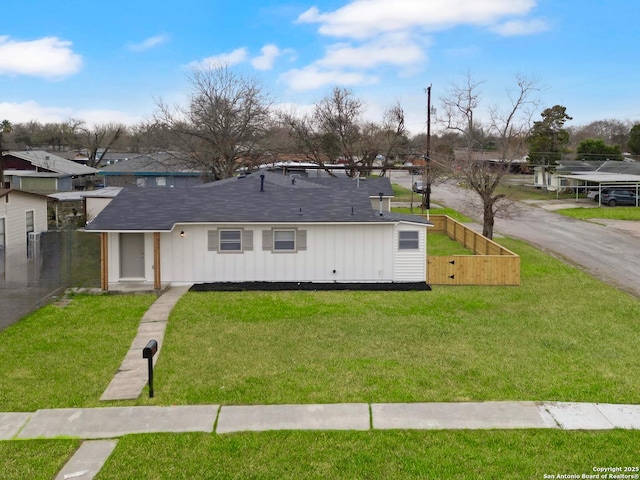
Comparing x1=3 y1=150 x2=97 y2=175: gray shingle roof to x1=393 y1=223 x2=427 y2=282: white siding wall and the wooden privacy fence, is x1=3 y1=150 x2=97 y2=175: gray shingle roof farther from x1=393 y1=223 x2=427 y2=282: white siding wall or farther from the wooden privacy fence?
the wooden privacy fence

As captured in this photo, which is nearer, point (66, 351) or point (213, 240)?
point (66, 351)

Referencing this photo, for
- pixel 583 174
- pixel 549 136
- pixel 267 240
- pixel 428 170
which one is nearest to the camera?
pixel 267 240

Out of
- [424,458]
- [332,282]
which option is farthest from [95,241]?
[424,458]

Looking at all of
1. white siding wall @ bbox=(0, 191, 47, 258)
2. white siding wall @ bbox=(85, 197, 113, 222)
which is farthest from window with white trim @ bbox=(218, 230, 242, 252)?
white siding wall @ bbox=(85, 197, 113, 222)

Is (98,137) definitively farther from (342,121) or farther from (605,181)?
(605,181)

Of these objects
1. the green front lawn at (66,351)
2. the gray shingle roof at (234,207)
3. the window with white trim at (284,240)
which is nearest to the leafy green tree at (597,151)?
the gray shingle roof at (234,207)

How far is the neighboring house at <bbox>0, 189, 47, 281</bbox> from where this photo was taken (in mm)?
21859

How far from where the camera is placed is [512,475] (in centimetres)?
708

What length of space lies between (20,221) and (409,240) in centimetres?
1600

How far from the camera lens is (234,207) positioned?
2002 centimetres

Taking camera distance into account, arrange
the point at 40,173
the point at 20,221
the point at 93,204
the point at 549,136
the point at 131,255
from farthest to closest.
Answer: the point at 549,136, the point at 40,173, the point at 93,204, the point at 20,221, the point at 131,255

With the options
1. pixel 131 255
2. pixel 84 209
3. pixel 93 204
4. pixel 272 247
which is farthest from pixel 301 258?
pixel 84 209

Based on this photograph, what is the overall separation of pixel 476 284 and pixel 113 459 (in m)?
14.3

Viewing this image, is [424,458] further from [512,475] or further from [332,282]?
[332,282]
